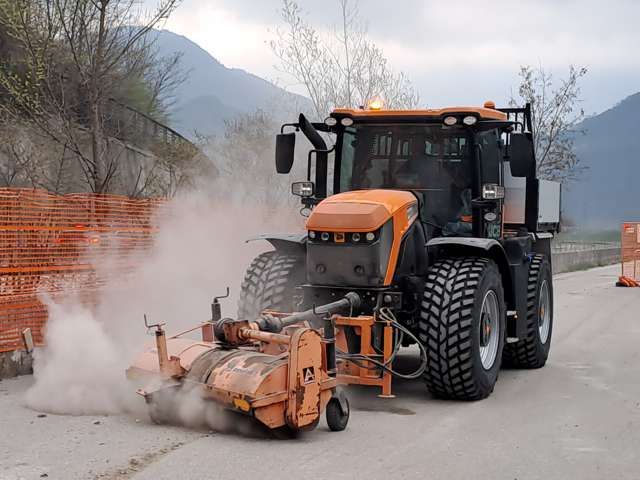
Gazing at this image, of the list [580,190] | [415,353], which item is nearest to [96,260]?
[415,353]

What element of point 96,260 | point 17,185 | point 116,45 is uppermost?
point 116,45

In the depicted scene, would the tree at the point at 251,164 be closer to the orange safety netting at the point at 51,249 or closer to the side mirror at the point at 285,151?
the orange safety netting at the point at 51,249

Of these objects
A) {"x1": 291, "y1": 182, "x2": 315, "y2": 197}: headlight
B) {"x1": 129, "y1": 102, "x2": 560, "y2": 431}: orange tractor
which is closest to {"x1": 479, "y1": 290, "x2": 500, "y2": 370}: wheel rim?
{"x1": 129, "y1": 102, "x2": 560, "y2": 431}: orange tractor

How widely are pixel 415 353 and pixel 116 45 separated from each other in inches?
298

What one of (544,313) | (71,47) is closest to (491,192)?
(544,313)

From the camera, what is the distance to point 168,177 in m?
20.9

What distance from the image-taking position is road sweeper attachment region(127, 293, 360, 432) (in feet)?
19.6

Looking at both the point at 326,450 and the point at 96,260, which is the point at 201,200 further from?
the point at 326,450

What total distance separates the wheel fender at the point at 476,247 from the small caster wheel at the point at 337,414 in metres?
1.97

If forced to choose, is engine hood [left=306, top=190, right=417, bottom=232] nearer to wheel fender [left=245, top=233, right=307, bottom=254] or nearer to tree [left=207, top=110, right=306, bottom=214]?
wheel fender [left=245, top=233, right=307, bottom=254]

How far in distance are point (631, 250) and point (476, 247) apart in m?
19.2

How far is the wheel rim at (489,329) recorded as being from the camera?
7977 millimetres

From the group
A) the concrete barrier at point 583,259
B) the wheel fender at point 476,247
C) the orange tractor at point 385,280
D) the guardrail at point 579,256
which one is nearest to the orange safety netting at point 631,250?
the guardrail at point 579,256

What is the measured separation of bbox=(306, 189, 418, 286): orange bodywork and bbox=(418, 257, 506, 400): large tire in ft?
1.42
